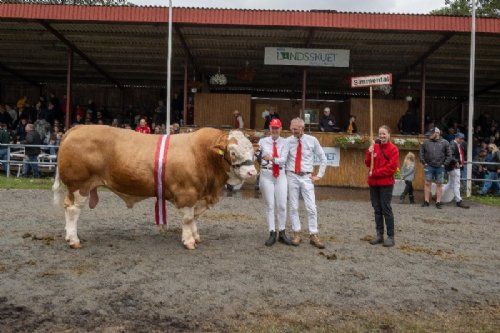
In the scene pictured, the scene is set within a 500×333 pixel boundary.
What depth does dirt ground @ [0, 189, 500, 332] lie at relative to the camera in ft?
13.6

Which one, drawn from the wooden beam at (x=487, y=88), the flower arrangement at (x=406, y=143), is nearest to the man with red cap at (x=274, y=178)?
the flower arrangement at (x=406, y=143)

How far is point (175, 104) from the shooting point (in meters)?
20.2

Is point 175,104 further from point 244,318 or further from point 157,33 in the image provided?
point 244,318

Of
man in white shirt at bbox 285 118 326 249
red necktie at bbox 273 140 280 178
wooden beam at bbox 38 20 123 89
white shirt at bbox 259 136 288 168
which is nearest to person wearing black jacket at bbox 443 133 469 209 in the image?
man in white shirt at bbox 285 118 326 249

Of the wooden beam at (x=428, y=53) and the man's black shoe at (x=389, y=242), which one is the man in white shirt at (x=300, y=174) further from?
the wooden beam at (x=428, y=53)

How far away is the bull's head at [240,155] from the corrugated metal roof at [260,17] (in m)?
8.22

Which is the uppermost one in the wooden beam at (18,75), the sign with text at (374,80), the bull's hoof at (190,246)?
the wooden beam at (18,75)

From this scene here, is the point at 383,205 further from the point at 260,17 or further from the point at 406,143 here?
the point at 260,17

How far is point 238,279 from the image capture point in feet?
17.3

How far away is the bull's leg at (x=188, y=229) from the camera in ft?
21.7

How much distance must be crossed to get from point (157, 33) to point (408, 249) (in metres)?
11.1

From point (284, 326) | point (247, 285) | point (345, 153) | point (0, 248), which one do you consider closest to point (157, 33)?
point (345, 153)

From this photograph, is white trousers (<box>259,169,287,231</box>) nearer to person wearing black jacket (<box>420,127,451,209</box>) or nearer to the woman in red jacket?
the woman in red jacket

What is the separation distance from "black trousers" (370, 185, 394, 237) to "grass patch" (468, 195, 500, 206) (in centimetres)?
643
